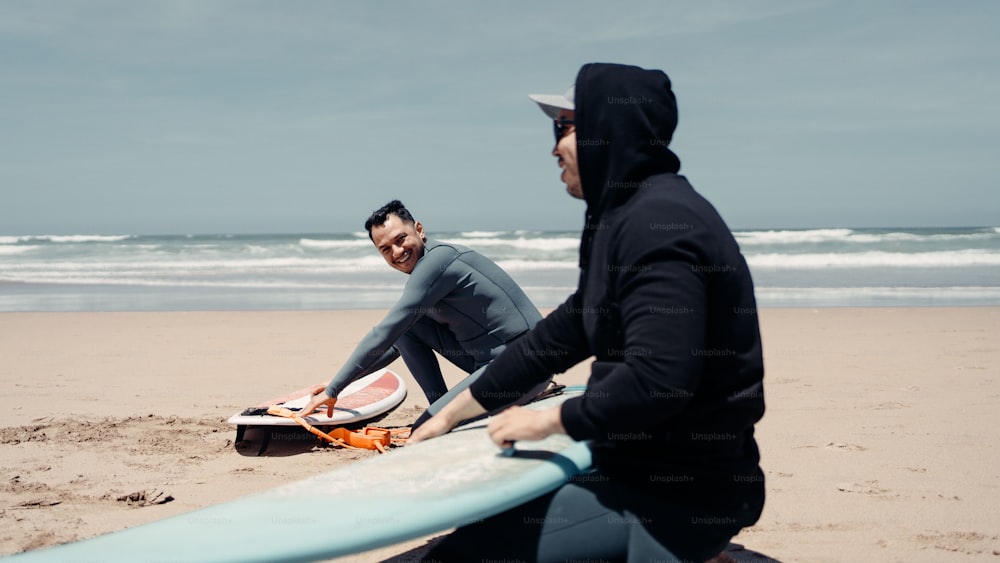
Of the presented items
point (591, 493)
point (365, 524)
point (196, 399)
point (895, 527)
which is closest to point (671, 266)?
point (591, 493)

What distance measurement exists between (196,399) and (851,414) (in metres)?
4.48

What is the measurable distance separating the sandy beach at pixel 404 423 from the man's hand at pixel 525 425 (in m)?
1.10

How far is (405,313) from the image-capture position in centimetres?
388

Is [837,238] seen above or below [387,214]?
below

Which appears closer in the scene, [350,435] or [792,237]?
[350,435]

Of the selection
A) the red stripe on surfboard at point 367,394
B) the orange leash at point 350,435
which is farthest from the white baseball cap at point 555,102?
the red stripe on surfboard at point 367,394

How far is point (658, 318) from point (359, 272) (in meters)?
19.8

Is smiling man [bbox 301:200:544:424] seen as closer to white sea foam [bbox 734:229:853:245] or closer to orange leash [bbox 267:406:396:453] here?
orange leash [bbox 267:406:396:453]

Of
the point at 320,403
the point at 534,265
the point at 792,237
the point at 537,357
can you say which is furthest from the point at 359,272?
the point at 792,237

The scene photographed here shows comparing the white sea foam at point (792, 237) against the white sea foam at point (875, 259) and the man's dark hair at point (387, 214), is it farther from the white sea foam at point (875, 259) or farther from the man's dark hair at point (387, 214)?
the man's dark hair at point (387, 214)

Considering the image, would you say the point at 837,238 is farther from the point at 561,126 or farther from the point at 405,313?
the point at 561,126

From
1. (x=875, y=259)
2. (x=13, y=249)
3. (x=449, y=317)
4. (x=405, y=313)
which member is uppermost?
(x=405, y=313)

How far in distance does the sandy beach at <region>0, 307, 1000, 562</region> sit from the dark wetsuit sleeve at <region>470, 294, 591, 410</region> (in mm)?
869

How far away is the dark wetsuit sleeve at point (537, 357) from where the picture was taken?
2197mm
